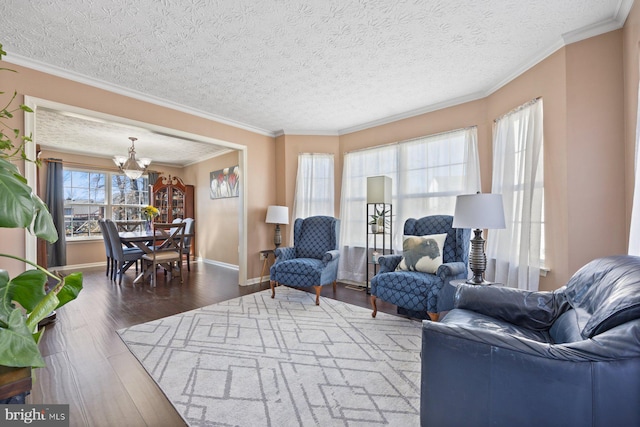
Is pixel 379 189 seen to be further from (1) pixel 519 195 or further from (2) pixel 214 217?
(2) pixel 214 217

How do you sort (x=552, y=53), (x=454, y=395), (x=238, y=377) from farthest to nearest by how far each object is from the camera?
(x=552, y=53) → (x=238, y=377) → (x=454, y=395)

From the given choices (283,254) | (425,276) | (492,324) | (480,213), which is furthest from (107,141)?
(492,324)

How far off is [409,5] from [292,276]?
2870 millimetres

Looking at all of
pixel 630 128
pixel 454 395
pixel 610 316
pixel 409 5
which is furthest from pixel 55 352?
pixel 630 128

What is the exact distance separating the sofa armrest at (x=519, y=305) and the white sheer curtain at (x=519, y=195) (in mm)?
1018

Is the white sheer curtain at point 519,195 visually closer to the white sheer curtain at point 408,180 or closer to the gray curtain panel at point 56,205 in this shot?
the white sheer curtain at point 408,180

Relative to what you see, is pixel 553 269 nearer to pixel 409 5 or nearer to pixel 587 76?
pixel 587 76

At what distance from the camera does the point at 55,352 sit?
224cm

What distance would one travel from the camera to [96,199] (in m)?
6.24

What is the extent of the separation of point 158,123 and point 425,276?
3560 mm

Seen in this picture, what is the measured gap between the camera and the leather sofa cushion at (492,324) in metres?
1.53

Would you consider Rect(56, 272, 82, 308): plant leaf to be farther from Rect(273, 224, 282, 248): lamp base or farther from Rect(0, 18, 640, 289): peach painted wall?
Rect(273, 224, 282, 248): lamp base

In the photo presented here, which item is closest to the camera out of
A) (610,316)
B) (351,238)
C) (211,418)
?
(610,316)

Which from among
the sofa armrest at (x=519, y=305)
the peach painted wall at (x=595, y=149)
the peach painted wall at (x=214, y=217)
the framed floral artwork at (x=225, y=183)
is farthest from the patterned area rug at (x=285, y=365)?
the framed floral artwork at (x=225, y=183)
